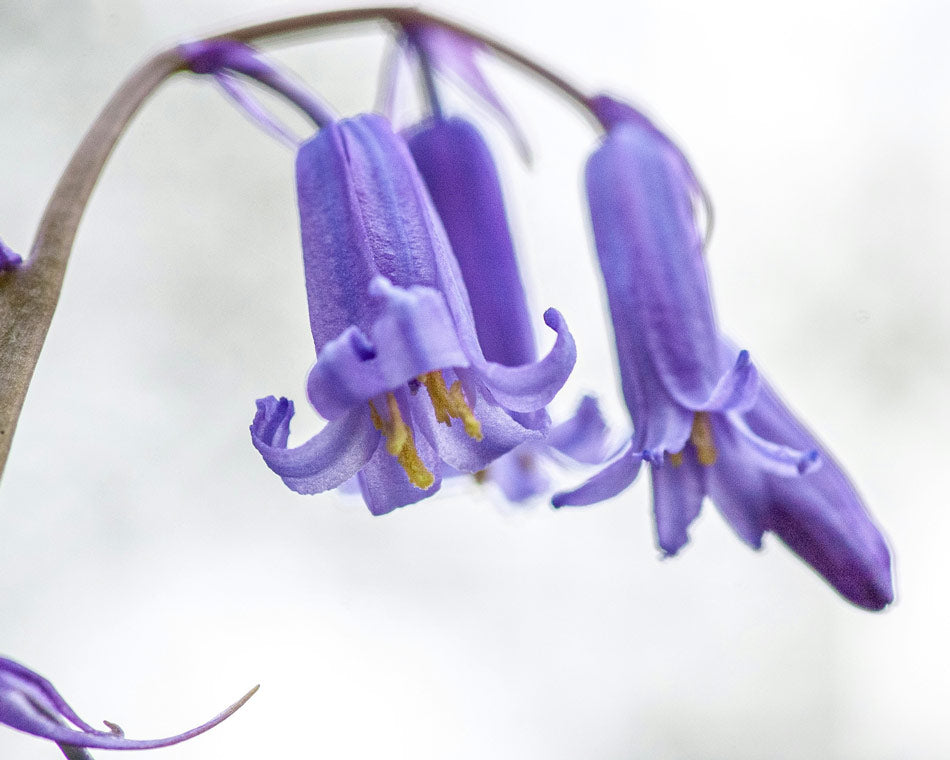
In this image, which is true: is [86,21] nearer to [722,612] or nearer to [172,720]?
[172,720]

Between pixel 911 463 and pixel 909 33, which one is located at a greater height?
pixel 909 33

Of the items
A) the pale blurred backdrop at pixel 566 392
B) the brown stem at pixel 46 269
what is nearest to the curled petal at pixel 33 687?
the brown stem at pixel 46 269

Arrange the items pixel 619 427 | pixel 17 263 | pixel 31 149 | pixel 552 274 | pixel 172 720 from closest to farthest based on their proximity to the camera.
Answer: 1. pixel 17 263
2. pixel 619 427
3. pixel 172 720
4. pixel 31 149
5. pixel 552 274

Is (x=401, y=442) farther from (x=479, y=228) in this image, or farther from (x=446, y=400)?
(x=479, y=228)

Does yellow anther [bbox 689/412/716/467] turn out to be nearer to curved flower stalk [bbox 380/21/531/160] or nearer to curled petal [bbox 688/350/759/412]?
curled petal [bbox 688/350/759/412]

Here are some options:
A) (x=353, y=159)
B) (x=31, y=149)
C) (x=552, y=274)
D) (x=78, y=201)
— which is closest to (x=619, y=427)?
(x=353, y=159)

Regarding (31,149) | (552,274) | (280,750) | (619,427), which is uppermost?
(31,149)

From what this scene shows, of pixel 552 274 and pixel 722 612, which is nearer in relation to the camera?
pixel 552 274
